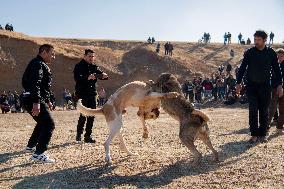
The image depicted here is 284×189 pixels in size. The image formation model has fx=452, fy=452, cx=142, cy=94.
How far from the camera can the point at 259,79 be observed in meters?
9.97

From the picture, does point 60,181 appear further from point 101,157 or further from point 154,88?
point 154,88

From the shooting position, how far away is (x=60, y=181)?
7.11 meters

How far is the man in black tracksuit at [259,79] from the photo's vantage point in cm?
997

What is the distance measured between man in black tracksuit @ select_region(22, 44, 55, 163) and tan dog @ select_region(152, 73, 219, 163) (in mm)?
2105

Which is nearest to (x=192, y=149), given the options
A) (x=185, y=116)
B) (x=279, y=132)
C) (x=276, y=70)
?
(x=185, y=116)

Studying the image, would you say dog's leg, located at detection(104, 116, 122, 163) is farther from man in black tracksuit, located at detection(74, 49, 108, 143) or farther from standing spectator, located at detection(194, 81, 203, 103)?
standing spectator, located at detection(194, 81, 203, 103)

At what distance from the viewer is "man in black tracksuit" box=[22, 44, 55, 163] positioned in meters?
8.21

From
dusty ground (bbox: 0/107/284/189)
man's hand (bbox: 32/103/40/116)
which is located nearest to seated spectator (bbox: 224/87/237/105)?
dusty ground (bbox: 0/107/284/189)

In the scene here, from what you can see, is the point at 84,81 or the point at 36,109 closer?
the point at 36,109

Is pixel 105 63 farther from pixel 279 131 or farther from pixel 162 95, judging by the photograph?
pixel 162 95

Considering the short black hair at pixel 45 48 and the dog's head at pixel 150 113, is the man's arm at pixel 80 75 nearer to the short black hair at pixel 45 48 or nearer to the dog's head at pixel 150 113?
the short black hair at pixel 45 48

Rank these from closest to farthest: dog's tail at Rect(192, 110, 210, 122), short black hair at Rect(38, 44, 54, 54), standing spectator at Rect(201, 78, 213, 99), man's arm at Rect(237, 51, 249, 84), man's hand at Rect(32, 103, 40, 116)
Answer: dog's tail at Rect(192, 110, 210, 122)
man's hand at Rect(32, 103, 40, 116)
short black hair at Rect(38, 44, 54, 54)
man's arm at Rect(237, 51, 249, 84)
standing spectator at Rect(201, 78, 213, 99)

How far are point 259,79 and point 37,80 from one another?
481cm

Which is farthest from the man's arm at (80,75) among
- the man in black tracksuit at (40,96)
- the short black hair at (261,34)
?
the short black hair at (261,34)
